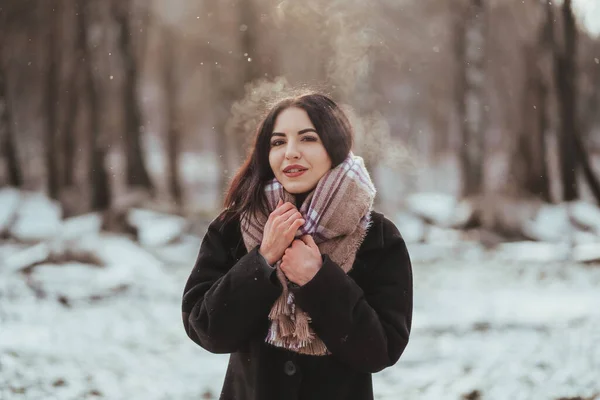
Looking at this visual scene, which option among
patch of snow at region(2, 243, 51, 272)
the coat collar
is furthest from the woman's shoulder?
patch of snow at region(2, 243, 51, 272)

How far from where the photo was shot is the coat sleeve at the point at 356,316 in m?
1.53

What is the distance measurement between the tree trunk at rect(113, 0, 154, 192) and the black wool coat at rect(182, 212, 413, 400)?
12.5 metres

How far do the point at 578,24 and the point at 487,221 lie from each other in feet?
14.0

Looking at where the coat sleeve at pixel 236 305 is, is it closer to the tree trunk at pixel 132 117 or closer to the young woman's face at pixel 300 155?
the young woman's face at pixel 300 155

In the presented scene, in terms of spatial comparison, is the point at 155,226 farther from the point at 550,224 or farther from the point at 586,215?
the point at 586,215

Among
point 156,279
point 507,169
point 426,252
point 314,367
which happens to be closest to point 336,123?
point 314,367

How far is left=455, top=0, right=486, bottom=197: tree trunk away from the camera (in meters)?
12.9

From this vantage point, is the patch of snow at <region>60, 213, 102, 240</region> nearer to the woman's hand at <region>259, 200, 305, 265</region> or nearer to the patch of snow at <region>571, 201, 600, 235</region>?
the patch of snow at <region>571, 201, 600, 235</region>

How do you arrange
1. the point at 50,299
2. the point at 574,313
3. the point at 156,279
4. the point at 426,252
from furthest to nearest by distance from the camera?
the point at 426,252, the point at 156,279, the point at 50,299, the point at 574,313

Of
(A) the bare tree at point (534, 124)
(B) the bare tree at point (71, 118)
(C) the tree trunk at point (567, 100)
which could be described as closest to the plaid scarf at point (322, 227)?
(C) the tree trunk at point (567, 100)

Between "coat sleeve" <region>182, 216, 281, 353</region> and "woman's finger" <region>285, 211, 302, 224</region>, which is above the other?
"woman's finger" <region>285, 211, 302, 224</region>

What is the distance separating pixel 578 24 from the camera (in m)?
12.6

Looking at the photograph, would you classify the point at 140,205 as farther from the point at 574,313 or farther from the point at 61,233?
the point at 574,313

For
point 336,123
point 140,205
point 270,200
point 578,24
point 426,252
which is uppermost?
point 578,24
